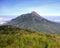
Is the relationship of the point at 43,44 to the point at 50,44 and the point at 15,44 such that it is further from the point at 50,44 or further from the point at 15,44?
the point at 15,44

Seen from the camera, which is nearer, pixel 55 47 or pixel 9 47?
pixel 9 47

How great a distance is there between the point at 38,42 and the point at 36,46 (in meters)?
4.05

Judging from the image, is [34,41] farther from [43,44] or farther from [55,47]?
[55,47]

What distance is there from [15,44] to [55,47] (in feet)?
60.6

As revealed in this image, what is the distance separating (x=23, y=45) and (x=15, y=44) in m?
3.84

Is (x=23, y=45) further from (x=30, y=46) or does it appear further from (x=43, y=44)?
(x=43, y=44)

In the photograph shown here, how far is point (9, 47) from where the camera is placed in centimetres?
6372

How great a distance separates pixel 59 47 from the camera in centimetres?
6888

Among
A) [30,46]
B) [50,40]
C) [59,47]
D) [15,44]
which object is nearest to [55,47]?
[59,47]

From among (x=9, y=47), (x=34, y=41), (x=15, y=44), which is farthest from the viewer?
(x=34, y=41)

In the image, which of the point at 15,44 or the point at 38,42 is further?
the point at 38,42

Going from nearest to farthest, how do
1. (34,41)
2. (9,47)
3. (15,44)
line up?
(9,47)
(15,44)
(34,41)

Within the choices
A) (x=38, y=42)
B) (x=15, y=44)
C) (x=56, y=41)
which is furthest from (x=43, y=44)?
(x=15, y=44)

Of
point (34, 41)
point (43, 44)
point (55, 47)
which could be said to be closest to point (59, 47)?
point (55, 47)
